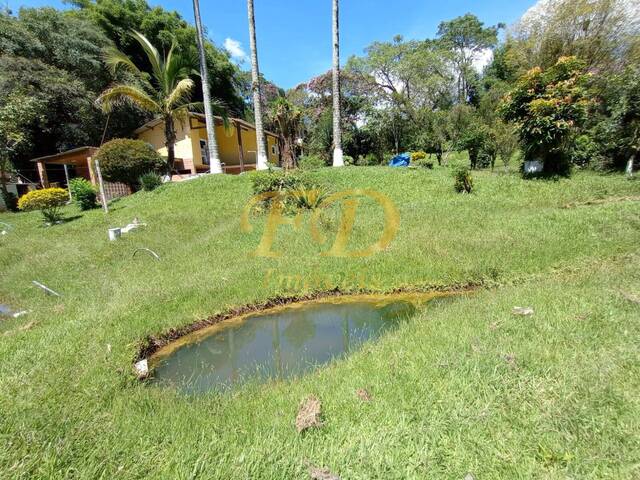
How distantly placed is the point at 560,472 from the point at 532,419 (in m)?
0.31

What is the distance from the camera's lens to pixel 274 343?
3.63 m

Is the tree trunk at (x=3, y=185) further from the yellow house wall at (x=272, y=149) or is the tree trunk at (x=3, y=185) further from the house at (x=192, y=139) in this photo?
the yellow house wall at (x=272, y=149)

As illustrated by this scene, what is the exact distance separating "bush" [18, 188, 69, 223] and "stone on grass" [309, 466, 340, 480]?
38.0 feet

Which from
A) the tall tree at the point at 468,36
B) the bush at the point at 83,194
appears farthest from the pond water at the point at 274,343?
the tall tree at the point at 468,36

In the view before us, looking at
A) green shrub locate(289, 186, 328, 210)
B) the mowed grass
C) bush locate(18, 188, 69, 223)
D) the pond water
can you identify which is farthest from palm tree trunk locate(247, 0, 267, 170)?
the pond water

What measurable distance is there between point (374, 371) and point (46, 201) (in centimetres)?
1152

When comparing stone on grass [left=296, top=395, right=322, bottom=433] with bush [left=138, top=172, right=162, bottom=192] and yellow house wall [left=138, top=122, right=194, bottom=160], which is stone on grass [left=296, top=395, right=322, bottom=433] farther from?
yellow house wall [left=138, top=122, right=194, bottom=160]

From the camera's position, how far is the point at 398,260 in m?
5.12

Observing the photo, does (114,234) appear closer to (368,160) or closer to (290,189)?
(290,189)

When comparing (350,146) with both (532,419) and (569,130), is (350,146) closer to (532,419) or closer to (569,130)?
(569,130)

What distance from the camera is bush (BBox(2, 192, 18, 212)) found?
12586 millimetres

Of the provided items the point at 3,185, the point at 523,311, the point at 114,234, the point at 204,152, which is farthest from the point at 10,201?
the point at 523,311

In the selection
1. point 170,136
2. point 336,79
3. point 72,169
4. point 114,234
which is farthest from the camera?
point 72,169

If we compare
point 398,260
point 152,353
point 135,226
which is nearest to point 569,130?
point 398,260
